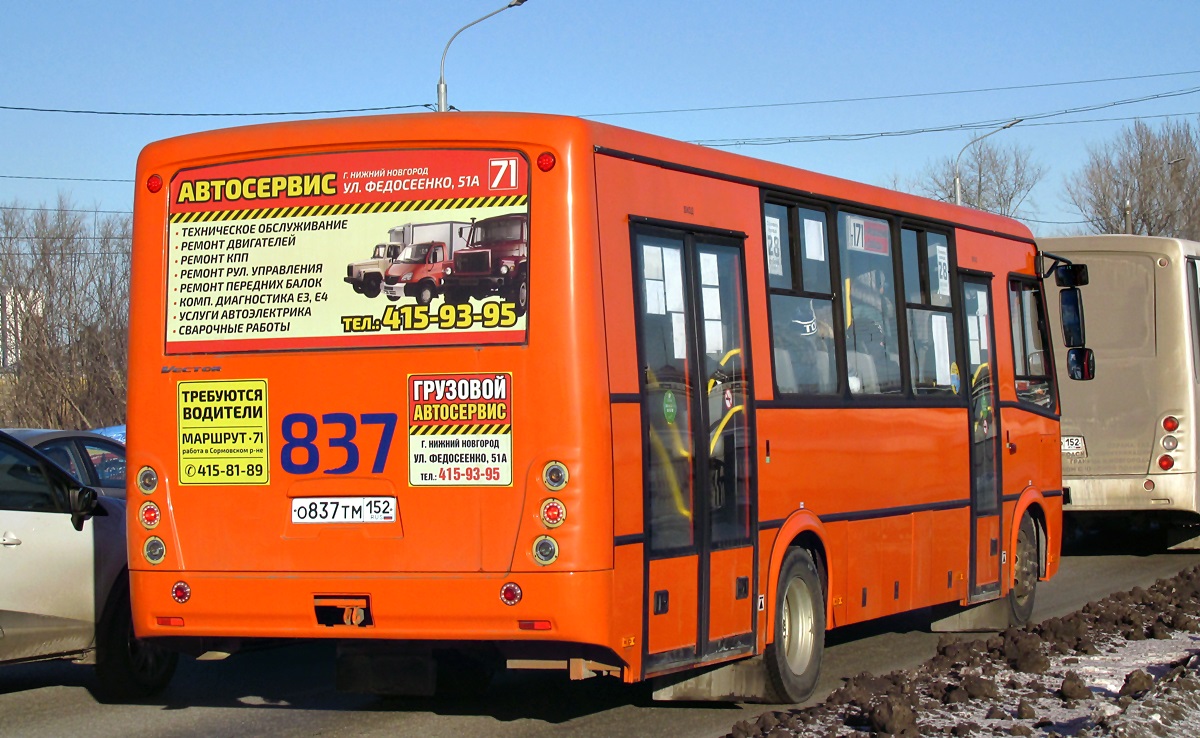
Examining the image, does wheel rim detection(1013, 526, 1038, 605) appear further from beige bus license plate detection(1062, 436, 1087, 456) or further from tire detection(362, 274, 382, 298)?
tire detection(362, 274, 382, 298)

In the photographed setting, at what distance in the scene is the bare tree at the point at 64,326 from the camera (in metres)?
50.2

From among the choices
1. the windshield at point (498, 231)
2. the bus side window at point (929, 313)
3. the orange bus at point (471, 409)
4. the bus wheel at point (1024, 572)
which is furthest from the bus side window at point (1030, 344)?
the windshield at point (498, 231)

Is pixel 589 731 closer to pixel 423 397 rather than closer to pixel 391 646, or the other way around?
pixel 391 646

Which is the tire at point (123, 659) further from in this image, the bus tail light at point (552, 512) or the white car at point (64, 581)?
the bus tail light at point (552, 512)

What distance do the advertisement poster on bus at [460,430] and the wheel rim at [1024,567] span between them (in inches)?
253

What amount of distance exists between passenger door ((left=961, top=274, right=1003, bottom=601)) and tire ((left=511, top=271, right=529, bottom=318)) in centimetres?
512

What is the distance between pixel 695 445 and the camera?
7656 mm

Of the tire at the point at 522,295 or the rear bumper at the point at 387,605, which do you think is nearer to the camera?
the rear bumper at the point at 387,605

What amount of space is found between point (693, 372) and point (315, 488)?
6.48 ft

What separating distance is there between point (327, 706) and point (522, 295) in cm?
307

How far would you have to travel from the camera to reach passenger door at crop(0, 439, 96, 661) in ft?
28.0

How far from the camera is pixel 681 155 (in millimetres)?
7875

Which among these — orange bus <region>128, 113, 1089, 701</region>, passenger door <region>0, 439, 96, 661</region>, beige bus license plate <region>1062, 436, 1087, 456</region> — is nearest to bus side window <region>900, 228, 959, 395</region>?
orange bus <region>128, 113, 1089, 701</region>

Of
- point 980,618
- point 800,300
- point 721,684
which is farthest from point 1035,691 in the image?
point 980,618
